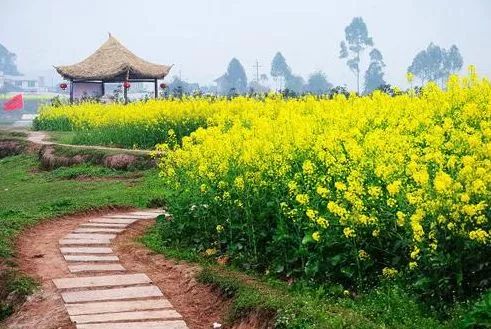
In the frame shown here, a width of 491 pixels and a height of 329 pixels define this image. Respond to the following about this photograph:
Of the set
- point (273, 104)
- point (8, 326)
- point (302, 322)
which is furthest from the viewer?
point (273, 104)

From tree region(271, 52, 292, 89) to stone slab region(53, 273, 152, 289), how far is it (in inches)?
6874

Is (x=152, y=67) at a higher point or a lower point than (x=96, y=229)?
higher

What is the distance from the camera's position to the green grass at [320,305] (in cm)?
651

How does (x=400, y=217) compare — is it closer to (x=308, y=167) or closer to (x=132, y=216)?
(x=308, y=167)

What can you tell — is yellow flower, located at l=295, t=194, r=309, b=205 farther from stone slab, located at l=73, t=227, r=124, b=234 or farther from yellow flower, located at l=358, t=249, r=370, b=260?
stone slab, located at l=73, t=227, r=124, b=234

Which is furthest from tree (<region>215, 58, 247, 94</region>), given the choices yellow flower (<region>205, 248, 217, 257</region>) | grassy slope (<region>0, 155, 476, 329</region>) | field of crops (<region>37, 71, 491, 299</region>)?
yellow flower (<region>205, 248, 217, 257</region>)

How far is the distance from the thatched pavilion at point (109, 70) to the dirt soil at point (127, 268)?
34.0 meters

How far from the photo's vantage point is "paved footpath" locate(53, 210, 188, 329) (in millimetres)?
7680

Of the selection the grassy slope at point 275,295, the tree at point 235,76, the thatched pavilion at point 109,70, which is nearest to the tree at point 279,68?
the tree at point 235,76

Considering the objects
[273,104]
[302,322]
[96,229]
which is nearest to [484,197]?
[302,322]

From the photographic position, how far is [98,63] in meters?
48.6

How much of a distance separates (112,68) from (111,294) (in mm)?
39690

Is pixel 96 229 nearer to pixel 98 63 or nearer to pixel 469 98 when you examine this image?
pixel 469 98

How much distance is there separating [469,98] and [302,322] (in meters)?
6.24
